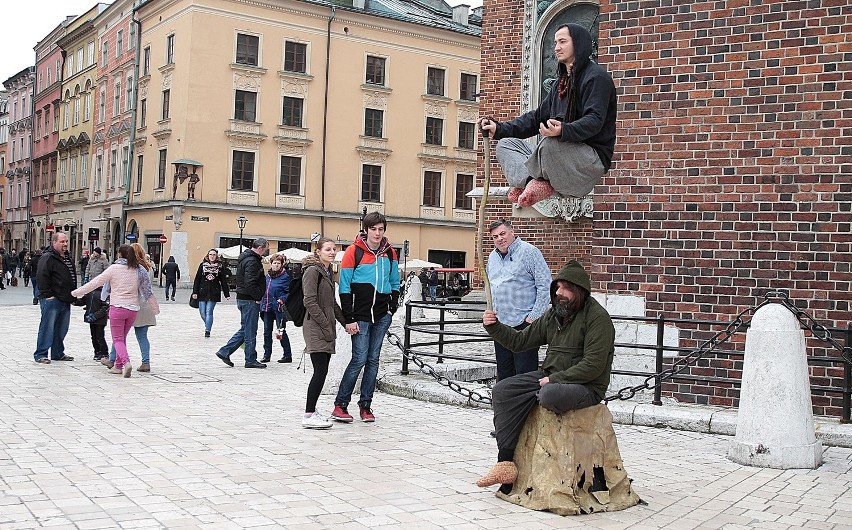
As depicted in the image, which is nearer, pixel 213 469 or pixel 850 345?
pixel 213 469

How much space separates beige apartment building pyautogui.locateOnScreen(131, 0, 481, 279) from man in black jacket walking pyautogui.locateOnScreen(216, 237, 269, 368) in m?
27.4

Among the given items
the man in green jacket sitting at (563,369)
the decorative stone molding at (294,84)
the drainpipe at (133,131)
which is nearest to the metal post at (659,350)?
the man in green jacket sitting at (563,369)

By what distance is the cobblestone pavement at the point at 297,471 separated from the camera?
6.00 meters

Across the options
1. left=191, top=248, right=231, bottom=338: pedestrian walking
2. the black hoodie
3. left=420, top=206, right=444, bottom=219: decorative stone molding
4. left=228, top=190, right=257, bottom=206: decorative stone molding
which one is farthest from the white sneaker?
left=420, top=206, right=444, bottom=219: decorative stone molding

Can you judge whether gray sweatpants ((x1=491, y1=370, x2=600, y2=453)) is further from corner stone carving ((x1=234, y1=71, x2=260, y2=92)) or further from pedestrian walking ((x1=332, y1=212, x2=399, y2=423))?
corner stone carving ((x1=234, y1=71, x2=260, y2=92))

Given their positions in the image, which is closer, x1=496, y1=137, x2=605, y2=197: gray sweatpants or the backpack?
x1=496, y1=137, x2=605, y2=197: gray sweatpants

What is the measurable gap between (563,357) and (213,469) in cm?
267

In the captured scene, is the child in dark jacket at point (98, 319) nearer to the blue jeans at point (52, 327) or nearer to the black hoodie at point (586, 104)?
the blue jeans at point (52, 327)

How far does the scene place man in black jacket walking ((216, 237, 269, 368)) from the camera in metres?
14.6

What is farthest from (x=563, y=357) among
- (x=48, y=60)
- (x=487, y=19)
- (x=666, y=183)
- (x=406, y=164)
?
(x=48, y=60)

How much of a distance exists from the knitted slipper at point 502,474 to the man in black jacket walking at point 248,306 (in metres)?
8.40

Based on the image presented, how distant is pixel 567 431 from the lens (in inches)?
255

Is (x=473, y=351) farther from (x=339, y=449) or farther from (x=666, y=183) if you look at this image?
(x=339, y=449)

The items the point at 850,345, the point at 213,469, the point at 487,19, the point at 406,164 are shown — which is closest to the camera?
the point at 213,469
